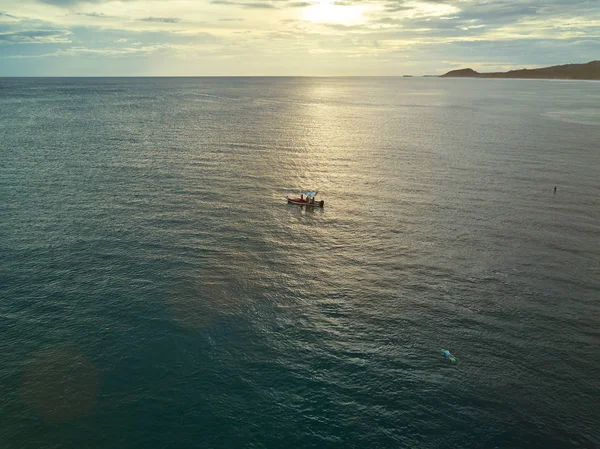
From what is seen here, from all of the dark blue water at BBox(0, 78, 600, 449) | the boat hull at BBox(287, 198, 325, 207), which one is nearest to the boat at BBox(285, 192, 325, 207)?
the boat hull at BBox(287, 198, 325, 207)

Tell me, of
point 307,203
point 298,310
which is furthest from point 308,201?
point 298,310

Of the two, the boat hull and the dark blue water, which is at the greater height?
A: the boat hull

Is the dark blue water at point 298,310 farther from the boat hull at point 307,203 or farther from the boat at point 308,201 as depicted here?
the boat at point 308,201

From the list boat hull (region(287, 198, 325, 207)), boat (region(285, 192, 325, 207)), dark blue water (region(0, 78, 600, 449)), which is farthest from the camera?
boat hull (region(287, 198, 325, 207))

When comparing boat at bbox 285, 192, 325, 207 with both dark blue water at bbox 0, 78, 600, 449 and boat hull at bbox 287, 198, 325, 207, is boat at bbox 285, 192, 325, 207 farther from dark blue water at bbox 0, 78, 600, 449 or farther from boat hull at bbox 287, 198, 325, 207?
dark blue water at bbox 0, 78, 600, 449

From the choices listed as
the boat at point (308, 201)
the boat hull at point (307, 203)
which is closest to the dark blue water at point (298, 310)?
the boat hull at point (307, 203)

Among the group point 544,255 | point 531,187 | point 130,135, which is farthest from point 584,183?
point 130,135

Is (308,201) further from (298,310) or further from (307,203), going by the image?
(298,310)

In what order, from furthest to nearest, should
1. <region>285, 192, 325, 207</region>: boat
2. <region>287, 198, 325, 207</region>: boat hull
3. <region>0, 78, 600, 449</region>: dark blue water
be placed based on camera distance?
<region>287, 198, 325, 207</region>: boat hull
<region>285, 192, 325, 207</region>: boat
<region>0, 78, 600, 449</region>: dark blue water

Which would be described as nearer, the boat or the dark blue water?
the dark blue water
